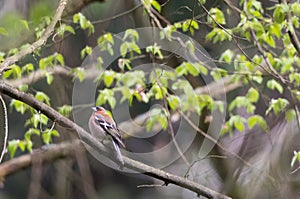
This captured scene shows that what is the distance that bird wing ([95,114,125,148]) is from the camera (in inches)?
101

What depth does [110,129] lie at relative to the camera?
8.93ft

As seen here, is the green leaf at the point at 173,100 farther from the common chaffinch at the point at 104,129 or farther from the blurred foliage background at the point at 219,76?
the common chaffinch at the point at 104,129

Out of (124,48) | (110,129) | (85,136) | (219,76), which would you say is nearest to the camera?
(85,136)

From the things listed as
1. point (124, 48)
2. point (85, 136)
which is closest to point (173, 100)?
point (124, 48)

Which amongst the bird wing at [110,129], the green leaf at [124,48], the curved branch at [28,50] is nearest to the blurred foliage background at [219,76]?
the green leaf at [124,48]

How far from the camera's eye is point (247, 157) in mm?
4047

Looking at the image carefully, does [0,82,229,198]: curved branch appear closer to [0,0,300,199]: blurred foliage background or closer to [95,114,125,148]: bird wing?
[95,114,125,148]: bird wing

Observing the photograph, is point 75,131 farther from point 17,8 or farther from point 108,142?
point 17,8

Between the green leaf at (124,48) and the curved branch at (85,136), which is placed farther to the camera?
the green leaf at (124,48)

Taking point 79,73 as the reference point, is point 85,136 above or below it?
below

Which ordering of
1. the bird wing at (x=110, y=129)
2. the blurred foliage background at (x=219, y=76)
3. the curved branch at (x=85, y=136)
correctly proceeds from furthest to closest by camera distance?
the blurred foliage background at (x=219, y=76)
the bird wing at (x=110, y=129)
the curved branch at (x=85, y=136)

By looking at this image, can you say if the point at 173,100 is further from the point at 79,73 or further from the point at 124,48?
the point at 79,73

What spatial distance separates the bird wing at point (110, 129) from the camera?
2574 millimetres

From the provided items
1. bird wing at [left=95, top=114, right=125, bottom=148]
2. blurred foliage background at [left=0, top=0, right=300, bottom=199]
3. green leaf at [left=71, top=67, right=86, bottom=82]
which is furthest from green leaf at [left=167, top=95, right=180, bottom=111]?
bird wing at [left=95, top=114, right=125, bottom=148]
